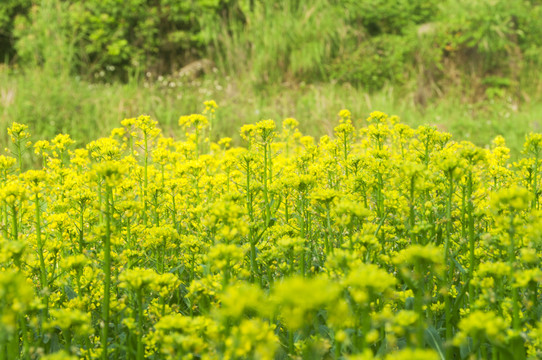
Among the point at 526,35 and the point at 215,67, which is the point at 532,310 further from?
the point at 526,35

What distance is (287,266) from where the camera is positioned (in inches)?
93.8

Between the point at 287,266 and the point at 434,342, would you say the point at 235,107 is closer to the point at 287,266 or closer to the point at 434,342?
the point at 287,266

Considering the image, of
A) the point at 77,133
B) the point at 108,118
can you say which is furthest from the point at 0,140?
the point at 108,118

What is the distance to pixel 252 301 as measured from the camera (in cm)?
124

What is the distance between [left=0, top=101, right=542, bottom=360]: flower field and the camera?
5.33ft

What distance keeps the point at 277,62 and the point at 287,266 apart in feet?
32.1

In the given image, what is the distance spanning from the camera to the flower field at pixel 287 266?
1.62 metres

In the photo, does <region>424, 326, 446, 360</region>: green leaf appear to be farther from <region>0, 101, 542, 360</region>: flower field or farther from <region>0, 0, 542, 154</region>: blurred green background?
<region>0, 0, 542, 154</region>: blurred green background

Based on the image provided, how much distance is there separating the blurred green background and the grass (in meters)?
0.03

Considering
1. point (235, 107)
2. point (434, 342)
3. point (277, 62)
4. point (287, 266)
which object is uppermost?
point (277, 62)

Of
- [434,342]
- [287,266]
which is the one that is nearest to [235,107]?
[287,266]

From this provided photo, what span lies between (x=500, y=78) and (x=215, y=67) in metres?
6.69

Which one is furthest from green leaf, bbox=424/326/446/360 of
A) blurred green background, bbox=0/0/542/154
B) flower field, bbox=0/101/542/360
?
blurred green background, bbox=0/0/542/154

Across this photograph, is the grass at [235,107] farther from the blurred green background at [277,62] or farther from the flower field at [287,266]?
the flower field at [287,266]
